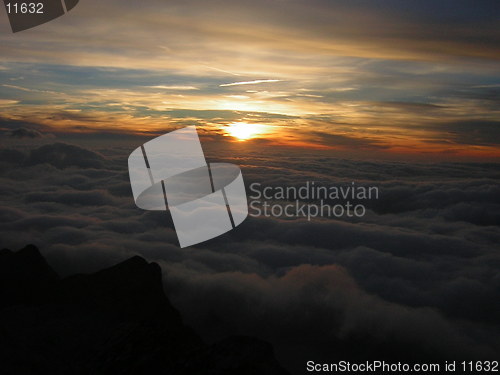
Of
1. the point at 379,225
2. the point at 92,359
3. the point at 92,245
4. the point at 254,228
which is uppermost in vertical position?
the point at 92,359

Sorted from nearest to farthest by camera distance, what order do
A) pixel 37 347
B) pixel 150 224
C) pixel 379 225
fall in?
pixel 37 347 → pixel 150 224 → pixel 379 225

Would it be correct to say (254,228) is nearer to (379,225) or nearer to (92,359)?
(379,225)

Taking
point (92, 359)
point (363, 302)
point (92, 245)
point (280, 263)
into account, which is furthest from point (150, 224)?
point (92, 359)

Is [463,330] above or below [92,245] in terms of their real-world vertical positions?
below

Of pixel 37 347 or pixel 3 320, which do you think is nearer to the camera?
pixel 37 347

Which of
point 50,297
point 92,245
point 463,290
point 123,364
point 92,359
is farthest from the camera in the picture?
point 92,245

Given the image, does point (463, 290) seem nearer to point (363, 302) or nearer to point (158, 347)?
point (363, 302)

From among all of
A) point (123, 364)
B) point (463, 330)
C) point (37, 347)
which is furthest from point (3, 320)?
point (463, 330)
